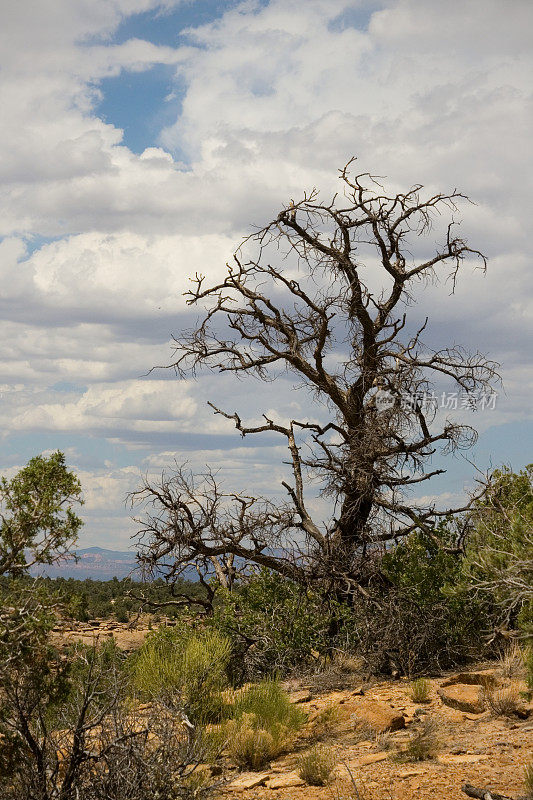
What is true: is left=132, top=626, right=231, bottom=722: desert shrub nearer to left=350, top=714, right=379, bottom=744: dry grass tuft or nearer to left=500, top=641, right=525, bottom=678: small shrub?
left=350, top=714, right=379, bottom=744: dry grass tuft

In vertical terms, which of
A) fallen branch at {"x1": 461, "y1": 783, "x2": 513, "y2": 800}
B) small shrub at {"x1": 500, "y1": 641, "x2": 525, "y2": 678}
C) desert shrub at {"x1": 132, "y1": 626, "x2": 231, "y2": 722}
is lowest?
fallen branch at {"x1": 461, "y1": 783, "x2": 513, "y2": 800}

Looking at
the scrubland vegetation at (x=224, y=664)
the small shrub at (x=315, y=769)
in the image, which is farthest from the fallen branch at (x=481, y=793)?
the small shrub at (x=315, y=769)

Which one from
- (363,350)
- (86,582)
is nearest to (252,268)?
(363,350)

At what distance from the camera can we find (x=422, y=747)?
7.34 metres

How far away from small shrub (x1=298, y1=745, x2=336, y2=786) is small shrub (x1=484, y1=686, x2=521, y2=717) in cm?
235

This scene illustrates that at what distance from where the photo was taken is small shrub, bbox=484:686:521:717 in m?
8.49

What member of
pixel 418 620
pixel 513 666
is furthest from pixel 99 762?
pixel 418 620

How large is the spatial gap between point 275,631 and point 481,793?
6.56m

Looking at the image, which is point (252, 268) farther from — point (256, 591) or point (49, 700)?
point (49, 700)

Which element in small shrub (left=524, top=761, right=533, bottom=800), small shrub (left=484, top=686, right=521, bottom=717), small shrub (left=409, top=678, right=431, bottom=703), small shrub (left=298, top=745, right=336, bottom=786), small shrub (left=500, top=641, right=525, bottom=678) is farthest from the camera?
small shrub (left=500, top=641, right=525, bottom=678)

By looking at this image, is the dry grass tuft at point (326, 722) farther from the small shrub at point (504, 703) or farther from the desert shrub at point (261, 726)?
the small shrub at point (504, 703)

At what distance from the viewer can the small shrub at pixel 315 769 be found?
690 centimetres

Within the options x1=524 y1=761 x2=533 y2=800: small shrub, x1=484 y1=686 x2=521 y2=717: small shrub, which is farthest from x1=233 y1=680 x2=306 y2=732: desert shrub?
x1=524 y1=761 x2=533 y2=800: small shrub

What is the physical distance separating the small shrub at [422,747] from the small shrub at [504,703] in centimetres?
102
